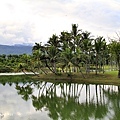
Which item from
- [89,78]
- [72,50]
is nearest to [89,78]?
[89,78]

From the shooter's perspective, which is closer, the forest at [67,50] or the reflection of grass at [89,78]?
the reflection of grass at [89,78]

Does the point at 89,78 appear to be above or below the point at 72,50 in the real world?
below

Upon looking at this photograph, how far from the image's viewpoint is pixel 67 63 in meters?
52.6

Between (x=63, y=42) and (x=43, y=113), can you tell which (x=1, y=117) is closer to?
(x=43, y=113)

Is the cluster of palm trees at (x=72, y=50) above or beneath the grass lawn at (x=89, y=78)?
above

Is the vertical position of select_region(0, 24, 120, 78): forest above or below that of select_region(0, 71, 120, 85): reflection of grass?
above

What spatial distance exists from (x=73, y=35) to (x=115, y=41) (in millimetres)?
14067

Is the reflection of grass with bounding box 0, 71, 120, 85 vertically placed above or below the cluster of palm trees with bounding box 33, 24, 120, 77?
below

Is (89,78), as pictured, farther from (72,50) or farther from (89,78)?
(72,50)

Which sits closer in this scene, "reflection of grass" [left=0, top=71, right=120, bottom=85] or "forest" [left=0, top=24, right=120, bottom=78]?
"reflection of grass" [left=0, top=71, right=120, bottom=85]

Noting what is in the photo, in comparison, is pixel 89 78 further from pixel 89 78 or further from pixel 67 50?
pixel 67 50

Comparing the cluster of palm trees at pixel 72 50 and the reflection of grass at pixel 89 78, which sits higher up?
the cluster of palm trees at pixel 72 50

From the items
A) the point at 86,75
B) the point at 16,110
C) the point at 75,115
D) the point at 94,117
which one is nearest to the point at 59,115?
the point at 75,115

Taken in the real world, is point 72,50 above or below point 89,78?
above
